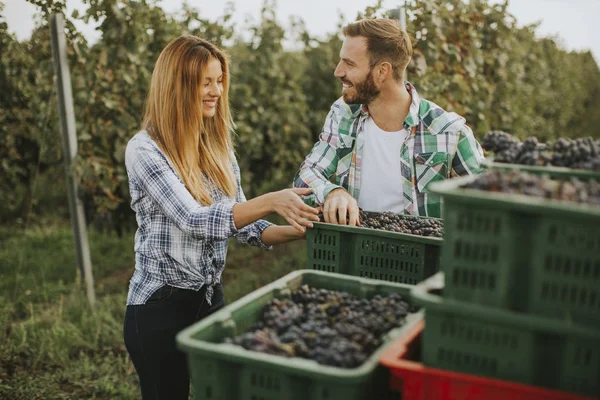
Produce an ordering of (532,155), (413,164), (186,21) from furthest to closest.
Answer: (186,21)
(413,164)
(532,155)

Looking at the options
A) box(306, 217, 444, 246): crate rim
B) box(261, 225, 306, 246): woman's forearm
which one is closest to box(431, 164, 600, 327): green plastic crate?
box(306, 217, 444, 246): crate rim

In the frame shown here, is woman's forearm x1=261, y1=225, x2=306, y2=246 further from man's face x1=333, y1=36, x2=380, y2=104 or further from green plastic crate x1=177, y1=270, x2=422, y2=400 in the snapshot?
man's face x1=333, y1=36, x2=380, y2=104

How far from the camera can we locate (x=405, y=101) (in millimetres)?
3256

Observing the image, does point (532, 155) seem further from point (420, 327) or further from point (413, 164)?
point (413, 164)

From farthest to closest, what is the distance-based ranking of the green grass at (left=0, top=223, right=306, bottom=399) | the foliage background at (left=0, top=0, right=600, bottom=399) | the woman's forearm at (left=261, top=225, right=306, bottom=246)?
1. the foliage background at (left=0, top=0, right=600, bottom=399)
2. the green grass at (left=0, top=223, right=306, bottom=399)
3. the woman's forearm at (left=261, top=225, right=306, bottom=246)

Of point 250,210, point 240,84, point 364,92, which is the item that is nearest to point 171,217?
point 250,210

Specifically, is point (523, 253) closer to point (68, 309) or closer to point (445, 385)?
point (445, 385)

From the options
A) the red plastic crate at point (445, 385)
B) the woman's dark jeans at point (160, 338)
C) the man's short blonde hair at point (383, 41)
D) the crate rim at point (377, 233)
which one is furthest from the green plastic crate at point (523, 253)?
the man's short blonde hair at point (383, 41)

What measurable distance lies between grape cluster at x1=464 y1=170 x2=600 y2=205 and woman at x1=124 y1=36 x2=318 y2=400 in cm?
91

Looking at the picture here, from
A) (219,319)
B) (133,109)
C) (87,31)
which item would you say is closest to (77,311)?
(133,109)

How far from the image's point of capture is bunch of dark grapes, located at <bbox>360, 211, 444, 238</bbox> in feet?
7.88

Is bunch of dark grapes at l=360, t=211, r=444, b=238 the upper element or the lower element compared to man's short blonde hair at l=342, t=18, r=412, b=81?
lower

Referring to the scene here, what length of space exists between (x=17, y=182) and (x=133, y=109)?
2.19 m

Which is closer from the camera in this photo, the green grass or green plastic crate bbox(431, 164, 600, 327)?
green plastic crate bbox(431, 164, 600, 327)
